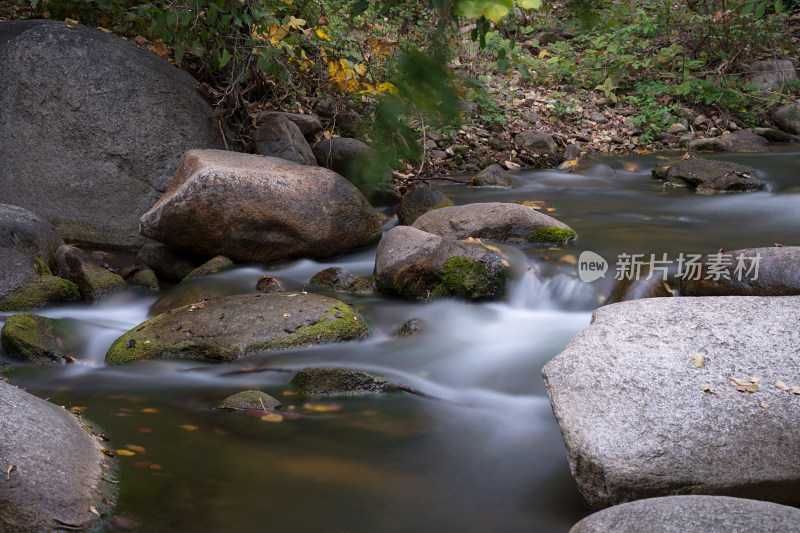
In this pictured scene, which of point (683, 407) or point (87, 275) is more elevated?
point (683, 407)

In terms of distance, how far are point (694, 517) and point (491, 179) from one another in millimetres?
7096

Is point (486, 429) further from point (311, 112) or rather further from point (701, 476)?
point (311, 112)

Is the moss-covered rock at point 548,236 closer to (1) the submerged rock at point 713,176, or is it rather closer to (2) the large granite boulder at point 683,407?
(2) the large granite boulder at point 683,407

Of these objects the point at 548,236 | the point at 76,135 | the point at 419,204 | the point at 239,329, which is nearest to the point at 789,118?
the point at 548,236

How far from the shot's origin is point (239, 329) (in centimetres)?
440

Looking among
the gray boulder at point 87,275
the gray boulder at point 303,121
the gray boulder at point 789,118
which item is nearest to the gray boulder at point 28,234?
the gray boulder at point 87,275

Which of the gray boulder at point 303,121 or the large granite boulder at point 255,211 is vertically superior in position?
the gray boulder at point 303,121

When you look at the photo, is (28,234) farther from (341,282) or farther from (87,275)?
(341,282)

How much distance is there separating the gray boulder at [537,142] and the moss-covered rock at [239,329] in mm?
6699

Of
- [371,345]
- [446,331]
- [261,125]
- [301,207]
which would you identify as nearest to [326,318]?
[371,345]

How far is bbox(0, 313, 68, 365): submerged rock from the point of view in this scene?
4281mm

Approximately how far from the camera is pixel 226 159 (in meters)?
6.15

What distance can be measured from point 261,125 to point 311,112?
1917mm

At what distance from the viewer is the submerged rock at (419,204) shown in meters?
7.03
